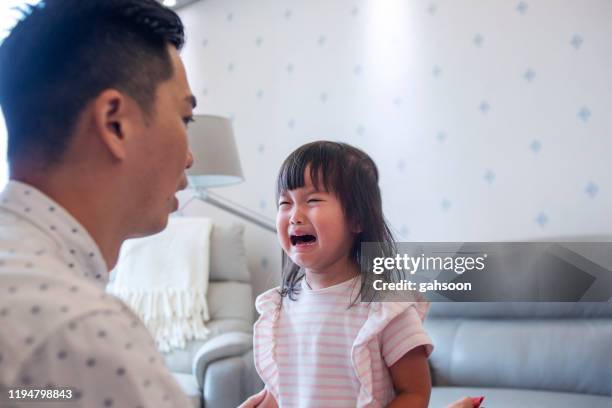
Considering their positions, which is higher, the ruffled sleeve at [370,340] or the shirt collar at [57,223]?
the shirt collar at [57,223]

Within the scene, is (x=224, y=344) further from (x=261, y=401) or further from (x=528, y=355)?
(x=261, y=401)

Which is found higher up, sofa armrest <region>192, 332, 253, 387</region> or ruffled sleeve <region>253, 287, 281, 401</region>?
ruffled sleeve <region>253, 287, 281, 401</region>

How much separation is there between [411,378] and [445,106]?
1720 millimetres

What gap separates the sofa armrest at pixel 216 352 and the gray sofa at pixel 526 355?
2.30 ft

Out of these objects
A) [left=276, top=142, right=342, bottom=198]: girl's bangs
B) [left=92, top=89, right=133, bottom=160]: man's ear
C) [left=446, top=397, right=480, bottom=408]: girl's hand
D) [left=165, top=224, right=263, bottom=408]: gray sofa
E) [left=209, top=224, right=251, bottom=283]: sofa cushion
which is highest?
[left=92, top=89, right=133, bottom=160]: man's ear

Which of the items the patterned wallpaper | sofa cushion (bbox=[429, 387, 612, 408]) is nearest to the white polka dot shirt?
sofa cushion (bbox=[429, 387, 612, 408])

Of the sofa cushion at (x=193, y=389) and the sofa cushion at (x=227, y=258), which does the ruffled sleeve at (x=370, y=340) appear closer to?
the sofa cushion at (x=193, y=389)

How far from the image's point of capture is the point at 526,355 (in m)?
1.85

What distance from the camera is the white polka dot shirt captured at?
14.5 inches

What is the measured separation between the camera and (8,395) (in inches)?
14.6

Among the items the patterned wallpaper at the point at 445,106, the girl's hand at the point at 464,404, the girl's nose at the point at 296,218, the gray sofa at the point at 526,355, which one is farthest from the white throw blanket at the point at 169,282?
the girl's hand at the point at 464,404

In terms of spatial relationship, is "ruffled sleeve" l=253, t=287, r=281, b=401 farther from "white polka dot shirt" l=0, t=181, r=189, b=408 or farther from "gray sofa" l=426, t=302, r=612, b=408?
"gray sofa" l=426, t=302, r=612, b=408

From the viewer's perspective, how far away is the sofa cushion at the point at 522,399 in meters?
1.60

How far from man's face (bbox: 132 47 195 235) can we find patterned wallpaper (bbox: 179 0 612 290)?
6.09 feet
